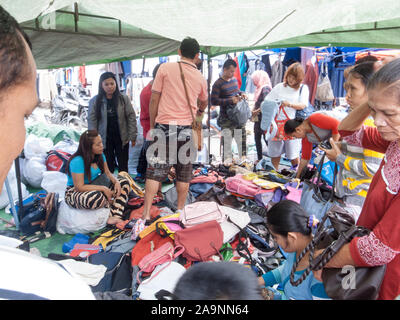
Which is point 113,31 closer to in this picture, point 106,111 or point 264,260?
point 106,111

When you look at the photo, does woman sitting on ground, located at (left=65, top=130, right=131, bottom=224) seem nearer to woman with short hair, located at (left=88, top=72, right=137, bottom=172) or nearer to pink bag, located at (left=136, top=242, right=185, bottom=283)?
woman with short hair, located at (left=88, top=72, right=137, bottom=172)

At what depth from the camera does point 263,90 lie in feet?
20.6

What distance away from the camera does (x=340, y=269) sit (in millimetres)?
1203

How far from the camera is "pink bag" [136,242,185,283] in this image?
8.24ft

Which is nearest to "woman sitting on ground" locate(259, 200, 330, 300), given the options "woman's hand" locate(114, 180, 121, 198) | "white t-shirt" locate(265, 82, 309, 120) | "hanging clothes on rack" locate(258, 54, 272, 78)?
"woman's hand" locate(114, 180, 121, 198)

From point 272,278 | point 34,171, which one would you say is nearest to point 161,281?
point 272,278

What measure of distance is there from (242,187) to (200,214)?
1220 mm

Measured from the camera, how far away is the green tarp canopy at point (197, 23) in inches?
79.4

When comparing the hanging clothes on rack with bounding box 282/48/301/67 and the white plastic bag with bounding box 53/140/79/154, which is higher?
the hanging clothes on rack with bounding box 282/48/301/67

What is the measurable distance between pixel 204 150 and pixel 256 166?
3.49 feet

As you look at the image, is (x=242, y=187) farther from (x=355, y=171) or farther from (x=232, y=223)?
(x=355, y=171)

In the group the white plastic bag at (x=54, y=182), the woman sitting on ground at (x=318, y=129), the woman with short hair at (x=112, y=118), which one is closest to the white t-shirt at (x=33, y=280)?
the woman sitting on ground at (x=318, y=129)

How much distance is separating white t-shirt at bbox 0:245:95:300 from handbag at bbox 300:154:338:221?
2079mm
